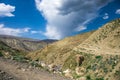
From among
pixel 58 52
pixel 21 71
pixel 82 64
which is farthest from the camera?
pixel 58 52

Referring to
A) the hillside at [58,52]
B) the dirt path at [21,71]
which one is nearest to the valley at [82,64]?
the dirt path at [21,71]

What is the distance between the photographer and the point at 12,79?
48.2 ft

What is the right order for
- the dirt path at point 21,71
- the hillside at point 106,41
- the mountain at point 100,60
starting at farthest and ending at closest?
1. the hillside at point 106,41
2. the mountain at point 100,60
3. the dirt path at point 21,71

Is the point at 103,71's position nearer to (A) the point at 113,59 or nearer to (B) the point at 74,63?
(A) the point at 113,59

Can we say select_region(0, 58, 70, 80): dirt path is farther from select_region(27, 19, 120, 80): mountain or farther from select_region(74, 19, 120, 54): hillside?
select_region(74, 19, 120, 54): hillside

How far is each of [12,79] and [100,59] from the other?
85.0 ft

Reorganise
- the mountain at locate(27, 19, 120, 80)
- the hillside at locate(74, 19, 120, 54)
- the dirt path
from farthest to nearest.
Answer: the hillside at locate(74, 19, 120, 54) → the mountain at locate(27, 19, 120, 80) → the dirt path

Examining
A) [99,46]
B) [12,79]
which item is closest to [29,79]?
[12,79]

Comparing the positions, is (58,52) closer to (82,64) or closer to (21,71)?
(82,64)

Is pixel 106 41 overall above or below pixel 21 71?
above

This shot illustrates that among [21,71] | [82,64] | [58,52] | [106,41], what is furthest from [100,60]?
[58,52]

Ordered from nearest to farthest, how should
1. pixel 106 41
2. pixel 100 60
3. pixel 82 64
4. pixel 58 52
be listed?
pixel 100 60 < pixel 82 64 < pixel 106 41 < pixel 58 52

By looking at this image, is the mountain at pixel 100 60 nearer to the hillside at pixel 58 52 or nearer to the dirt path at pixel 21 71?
the dirt path at pixel 21 71

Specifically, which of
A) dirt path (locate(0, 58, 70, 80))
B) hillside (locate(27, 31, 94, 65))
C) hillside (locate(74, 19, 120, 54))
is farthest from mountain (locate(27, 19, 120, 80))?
hillside (locate(27, 31, 94, 65))
